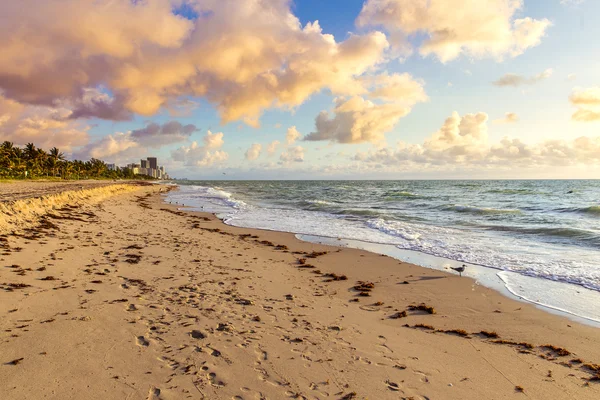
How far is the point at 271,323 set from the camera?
20.4 ft

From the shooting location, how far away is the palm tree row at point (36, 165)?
7569 centimetres

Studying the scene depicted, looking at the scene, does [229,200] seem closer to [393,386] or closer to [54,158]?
[393,386]

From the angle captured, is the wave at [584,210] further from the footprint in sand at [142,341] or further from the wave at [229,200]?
the footprint in sand at [142,341]

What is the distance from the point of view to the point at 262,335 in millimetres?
5664

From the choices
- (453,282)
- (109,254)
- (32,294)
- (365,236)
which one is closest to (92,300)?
(32,294)

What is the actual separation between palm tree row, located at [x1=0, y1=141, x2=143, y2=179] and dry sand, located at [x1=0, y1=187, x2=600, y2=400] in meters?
89.5

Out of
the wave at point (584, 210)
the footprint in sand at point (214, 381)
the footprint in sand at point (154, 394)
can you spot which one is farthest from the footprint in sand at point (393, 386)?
the wave at point (584, 210)

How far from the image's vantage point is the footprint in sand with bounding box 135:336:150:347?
16.6ft

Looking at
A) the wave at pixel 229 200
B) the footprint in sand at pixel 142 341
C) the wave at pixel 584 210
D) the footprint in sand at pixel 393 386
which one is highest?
the footprint in sand at pixel 142 341

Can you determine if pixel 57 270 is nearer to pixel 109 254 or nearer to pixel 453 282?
pixel 109 254

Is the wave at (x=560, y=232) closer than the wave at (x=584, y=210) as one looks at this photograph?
Yes

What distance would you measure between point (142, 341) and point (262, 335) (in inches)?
76.8

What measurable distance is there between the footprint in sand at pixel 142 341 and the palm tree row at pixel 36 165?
308ft

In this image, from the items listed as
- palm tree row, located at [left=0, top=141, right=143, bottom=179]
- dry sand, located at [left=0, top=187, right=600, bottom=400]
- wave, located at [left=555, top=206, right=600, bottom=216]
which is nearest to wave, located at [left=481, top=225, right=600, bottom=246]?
dry sand, located at [left=0, top=187, right=600, bottom=400]
